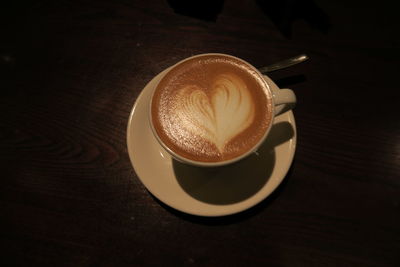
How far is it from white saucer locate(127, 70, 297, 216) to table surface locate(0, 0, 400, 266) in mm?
72

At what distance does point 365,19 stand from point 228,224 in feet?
2.89

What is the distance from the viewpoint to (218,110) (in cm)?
75

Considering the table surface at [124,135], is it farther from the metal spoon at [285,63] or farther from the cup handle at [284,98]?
the cup handle at [284,98]

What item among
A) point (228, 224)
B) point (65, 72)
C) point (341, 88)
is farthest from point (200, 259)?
point (65, 72)

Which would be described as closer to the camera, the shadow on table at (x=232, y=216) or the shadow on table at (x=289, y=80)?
the shadow on table at (x=232, y=216)

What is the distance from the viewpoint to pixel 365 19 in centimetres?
101

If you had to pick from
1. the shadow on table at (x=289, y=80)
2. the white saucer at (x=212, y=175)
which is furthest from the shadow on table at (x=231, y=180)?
the shadow on table at (x=289, y=80)

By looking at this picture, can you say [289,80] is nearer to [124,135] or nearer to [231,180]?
[231,180]

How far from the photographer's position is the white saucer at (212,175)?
733 mm

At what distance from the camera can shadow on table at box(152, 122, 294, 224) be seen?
75 centimetres

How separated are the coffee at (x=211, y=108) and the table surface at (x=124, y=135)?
20cm

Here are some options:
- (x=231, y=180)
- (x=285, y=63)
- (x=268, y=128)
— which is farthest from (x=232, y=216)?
(x=285, y=63)

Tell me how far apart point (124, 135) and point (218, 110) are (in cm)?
34

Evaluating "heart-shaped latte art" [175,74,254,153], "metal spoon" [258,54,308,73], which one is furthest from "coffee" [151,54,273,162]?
"metal spoon" [258,54,308,73]
